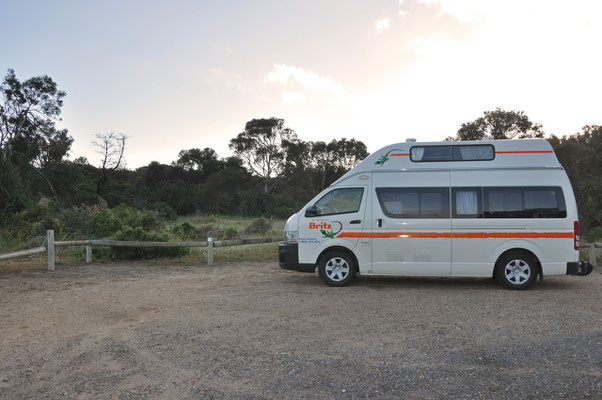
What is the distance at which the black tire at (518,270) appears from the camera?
8.39 meters

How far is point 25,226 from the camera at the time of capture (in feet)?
53.9

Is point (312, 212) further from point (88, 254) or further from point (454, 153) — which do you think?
point (88, 254)

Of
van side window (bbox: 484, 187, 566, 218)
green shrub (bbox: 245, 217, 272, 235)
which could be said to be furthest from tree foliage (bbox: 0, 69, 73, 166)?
van side window (bbox: 484, 187, 566, 218)

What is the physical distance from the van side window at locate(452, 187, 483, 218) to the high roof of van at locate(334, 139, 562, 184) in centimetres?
48

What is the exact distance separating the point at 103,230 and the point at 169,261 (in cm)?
386

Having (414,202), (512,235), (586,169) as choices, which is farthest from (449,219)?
(586,169)

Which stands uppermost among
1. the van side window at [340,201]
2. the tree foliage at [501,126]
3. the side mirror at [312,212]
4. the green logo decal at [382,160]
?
the tree foliage at [501,126]

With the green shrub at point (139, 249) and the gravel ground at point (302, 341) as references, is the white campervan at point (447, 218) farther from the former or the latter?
the green shrub at point (139, 249)

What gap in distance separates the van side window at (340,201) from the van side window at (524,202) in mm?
2440

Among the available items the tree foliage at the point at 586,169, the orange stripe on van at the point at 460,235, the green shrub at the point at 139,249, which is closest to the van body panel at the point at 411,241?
the orange stripe on van at the point at 460,235

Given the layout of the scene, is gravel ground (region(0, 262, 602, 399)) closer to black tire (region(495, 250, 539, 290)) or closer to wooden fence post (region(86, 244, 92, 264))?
black tire (region(495, 250, 539, 290))

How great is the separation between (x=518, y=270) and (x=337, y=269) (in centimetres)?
341

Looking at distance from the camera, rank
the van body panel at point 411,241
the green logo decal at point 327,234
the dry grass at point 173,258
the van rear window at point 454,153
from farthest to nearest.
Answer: the dry grass at point 173,258 < the green logo decal at point 327,234 < the van rear window at point 454,153 < the van body panel at point 411,241

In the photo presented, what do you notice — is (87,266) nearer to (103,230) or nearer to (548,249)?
(103,230)
